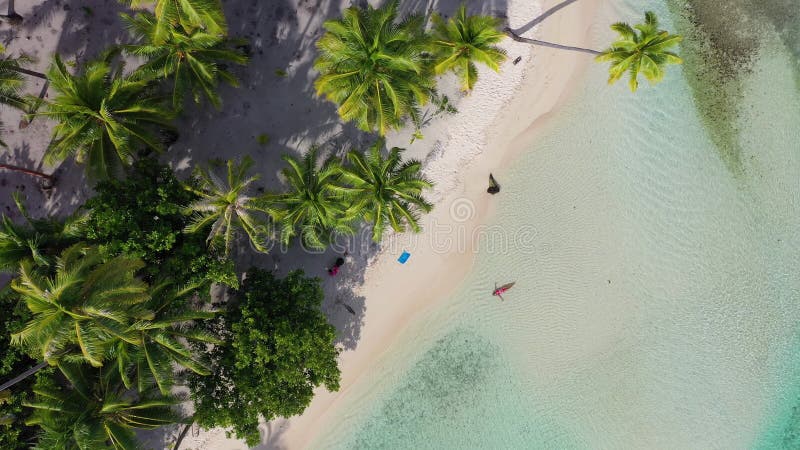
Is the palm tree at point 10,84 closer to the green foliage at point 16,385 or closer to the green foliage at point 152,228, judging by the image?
the green foliage at point 152,228

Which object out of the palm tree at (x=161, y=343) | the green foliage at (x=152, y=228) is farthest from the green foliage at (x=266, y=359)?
the green foliage at (x=152, y=228)

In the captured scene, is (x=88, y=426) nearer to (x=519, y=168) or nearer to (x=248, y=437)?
(x=248, y=437)

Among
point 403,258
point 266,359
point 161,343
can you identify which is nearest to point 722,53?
point 403,258

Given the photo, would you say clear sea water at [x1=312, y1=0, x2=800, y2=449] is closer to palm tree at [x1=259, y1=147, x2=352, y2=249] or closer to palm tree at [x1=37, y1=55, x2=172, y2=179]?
palm tree at [x1=259, y1=147, x2=352, y2=249]

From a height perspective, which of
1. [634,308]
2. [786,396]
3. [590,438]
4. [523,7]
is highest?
[523,7]

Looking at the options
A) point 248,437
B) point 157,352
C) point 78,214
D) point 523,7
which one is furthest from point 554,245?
point 78,214

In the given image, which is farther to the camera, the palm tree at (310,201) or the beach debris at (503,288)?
the beach debris at (503,288)
